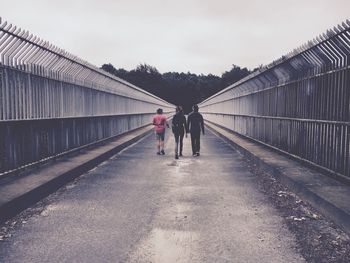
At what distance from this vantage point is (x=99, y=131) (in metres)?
14.7

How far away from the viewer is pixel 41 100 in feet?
28.9

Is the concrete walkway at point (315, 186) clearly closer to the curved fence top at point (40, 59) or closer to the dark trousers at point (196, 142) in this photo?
the dark trousers at point (196, 142)

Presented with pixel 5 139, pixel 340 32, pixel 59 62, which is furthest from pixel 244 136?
pixel 5 139

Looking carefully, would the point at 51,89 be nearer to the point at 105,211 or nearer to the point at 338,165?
the point at 105,211

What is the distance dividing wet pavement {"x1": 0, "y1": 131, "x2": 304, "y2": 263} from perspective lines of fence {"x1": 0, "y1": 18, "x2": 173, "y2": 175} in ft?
3.84

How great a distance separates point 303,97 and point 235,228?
5.08m

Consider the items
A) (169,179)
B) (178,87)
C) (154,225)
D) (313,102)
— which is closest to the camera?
(154,225)

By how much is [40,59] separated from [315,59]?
547 centimetres

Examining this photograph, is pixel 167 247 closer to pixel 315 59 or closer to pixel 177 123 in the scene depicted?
pixel 315 59

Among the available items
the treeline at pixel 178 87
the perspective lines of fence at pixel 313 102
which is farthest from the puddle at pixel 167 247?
the treeline at pixel 178 87

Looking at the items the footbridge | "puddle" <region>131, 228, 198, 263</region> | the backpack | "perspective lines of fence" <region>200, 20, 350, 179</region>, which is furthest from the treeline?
"puddle" <region>131, 228, 198, 263</region>

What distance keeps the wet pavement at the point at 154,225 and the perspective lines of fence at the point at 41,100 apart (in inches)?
46.0

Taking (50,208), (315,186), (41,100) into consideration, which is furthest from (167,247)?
(41,100)

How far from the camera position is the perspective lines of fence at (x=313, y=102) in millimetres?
7000
